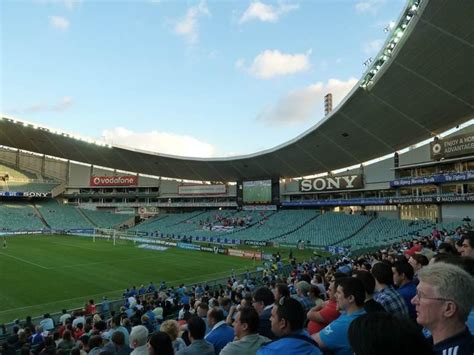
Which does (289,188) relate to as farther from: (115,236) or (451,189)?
(115,236)

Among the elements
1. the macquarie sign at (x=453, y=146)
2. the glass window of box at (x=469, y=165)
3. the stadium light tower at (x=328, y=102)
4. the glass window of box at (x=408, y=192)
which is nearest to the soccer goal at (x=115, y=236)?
the glass window of box at (x=408, y=192)

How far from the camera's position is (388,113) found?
33656 millimetres

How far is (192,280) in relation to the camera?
84.6 feet

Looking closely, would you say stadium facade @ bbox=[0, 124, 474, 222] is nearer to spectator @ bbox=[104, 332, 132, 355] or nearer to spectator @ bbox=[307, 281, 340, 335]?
spectator @ bbox=[307, 281, 340, 335]

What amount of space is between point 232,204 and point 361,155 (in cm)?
2562

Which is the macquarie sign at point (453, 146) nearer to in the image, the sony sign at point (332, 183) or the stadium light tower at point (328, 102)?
the sony sign at point (332, 183)

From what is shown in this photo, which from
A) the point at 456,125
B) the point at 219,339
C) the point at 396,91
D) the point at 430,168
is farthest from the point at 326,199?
the point at 219,339

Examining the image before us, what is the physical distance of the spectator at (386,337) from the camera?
1688 mm

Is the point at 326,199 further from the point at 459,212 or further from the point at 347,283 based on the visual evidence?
the point at 347,283

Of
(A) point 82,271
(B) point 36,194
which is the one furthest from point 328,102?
(B) point 36,194

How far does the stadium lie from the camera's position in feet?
76.1

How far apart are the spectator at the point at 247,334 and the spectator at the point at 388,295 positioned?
142 centimetres

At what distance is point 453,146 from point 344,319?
36826 millimetres

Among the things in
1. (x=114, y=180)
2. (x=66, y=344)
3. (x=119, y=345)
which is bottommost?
(x=66, y=344)
